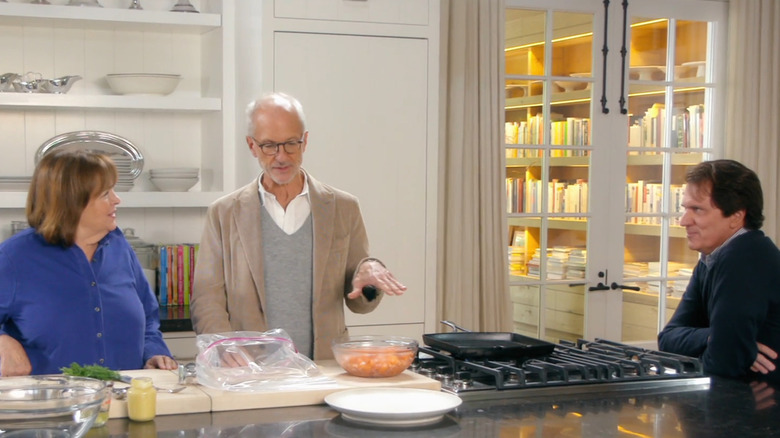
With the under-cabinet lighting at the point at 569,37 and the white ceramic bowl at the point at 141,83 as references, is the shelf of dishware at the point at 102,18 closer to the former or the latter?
the white ceramic bowl at the point at 141,83

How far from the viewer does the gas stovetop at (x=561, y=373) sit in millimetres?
2404

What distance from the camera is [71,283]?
2.82m

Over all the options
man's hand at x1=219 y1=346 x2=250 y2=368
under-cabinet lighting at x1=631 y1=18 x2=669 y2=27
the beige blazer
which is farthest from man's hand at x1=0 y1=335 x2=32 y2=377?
under-cabinet lighting at x1=631 y1=18 x2=669 y2=27

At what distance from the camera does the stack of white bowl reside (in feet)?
14.6

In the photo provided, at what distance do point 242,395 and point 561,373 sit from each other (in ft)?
2.67

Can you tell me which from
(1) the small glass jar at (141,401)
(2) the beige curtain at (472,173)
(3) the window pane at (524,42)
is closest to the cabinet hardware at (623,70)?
(3) the window pane at (524,42)

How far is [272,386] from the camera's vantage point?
230 centimetres

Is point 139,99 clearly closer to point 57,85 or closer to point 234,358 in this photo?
point 57,85

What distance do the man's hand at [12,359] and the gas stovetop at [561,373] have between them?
1081mm

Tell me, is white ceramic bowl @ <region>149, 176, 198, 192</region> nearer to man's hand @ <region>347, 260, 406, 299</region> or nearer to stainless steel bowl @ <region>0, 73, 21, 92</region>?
stainless steel bowl @ <region>0, 73, 21, 92</region>

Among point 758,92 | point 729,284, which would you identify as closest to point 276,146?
point 729,284

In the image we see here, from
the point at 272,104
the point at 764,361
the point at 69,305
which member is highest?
the point at 272,104

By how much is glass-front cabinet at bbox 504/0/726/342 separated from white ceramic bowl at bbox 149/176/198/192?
1620 millimetres

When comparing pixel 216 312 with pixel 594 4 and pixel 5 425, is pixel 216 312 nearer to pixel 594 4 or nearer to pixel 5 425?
pixel 5 425
